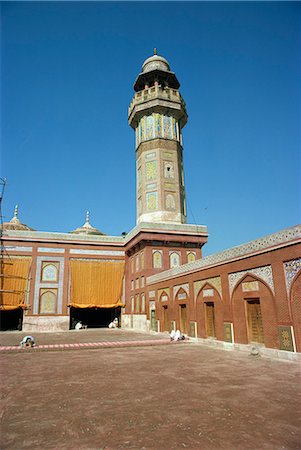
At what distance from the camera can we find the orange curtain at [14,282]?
25953 mm

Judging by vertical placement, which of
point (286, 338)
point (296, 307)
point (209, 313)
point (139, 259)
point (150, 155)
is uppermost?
point (150, 155)

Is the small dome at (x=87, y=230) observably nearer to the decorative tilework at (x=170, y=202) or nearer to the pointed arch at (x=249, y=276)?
the decorative tilework at (x=170, y=202)

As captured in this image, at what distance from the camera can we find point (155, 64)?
100 ft

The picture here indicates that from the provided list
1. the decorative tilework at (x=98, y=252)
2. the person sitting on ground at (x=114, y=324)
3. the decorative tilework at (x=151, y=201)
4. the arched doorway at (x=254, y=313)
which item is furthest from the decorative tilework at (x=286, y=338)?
the person sitting on ground at (x=114, y=324)

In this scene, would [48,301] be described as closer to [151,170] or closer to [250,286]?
[151,170]

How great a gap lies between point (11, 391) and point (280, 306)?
8158 mm

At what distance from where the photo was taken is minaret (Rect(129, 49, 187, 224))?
27.4 m

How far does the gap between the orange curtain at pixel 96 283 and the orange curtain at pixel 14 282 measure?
395cm

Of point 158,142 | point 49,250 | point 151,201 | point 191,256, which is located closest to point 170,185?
point 151,201

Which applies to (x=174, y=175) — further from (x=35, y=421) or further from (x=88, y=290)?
(x=35, y=421)

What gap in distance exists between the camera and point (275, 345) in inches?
411

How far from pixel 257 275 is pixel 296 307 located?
2051 mm

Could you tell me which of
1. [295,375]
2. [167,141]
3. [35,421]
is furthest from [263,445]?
[167,141]

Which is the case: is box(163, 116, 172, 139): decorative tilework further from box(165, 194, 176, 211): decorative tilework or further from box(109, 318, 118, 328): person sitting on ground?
box(109, 318, 118, 328): person sitting on ground
